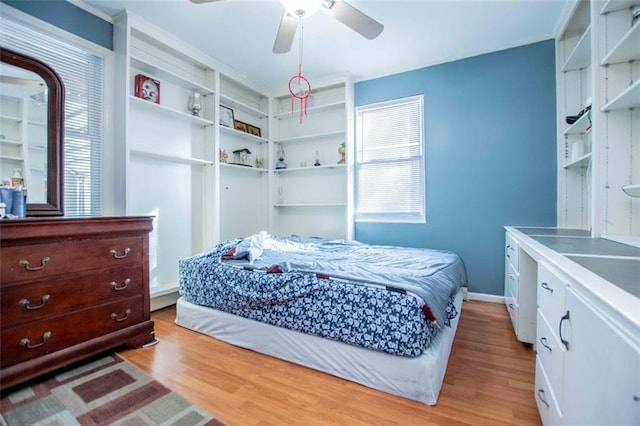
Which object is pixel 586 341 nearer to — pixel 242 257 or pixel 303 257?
pixel 303 257

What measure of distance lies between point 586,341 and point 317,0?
82.4 inches

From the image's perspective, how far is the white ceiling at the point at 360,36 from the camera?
7.84 feet

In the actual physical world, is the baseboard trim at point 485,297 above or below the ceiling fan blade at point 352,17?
below

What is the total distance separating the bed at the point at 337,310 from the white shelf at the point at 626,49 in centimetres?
167

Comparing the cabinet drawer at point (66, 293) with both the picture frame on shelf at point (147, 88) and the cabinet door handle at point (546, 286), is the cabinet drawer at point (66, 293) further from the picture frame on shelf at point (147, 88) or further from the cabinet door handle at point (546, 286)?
Answer: the cabinet door handle at point (546, 286)

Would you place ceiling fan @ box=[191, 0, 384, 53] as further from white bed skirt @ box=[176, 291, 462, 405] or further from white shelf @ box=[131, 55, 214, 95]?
white bed skirt @ box=[176, 291, 462, 405]

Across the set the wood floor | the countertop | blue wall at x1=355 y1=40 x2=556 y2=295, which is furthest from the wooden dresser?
blue wall at x1=355 y1=40 x2=556 y2=295

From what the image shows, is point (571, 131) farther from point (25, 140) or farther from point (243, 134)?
point (25, 140)

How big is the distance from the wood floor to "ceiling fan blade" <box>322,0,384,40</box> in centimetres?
232

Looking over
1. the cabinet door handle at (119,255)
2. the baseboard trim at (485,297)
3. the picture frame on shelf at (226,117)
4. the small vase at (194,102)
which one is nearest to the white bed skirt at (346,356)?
the cabinet door handle at (119,255)

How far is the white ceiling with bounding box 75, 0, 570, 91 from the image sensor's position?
7.84ft

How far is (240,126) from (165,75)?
110cm

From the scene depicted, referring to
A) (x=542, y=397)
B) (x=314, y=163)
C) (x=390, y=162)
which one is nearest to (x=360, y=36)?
(x=390, y=162)

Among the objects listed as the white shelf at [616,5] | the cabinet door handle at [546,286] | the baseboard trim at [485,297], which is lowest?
the baseboard trim at [485,297]
